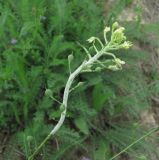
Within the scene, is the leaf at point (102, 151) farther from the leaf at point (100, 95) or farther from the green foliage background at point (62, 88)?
the leaf at point (100, 95)

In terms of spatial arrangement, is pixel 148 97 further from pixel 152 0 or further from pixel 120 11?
pixel 152 0

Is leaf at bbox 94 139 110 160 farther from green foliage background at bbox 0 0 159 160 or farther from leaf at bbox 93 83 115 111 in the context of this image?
leaf at bbox 93 83 115 111

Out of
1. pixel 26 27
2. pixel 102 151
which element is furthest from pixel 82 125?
pixel 26 27

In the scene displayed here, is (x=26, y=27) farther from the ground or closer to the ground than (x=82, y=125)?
farther from the ground

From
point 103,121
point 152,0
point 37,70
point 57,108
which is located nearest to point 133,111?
point 103,121

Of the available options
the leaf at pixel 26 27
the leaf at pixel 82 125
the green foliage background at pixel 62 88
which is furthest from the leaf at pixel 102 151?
the leaf at pixel 26 27

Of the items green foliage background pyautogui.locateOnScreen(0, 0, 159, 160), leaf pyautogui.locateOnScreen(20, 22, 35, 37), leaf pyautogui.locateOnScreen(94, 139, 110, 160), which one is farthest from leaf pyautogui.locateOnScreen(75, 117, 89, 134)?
leaf pyautogui.locateOnScreen(20, 22, 35, 37)

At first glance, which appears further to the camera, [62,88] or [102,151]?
[62,88]

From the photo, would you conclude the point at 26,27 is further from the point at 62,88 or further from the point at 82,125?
the point at 82,125

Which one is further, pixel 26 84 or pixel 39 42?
pixel 39 42
